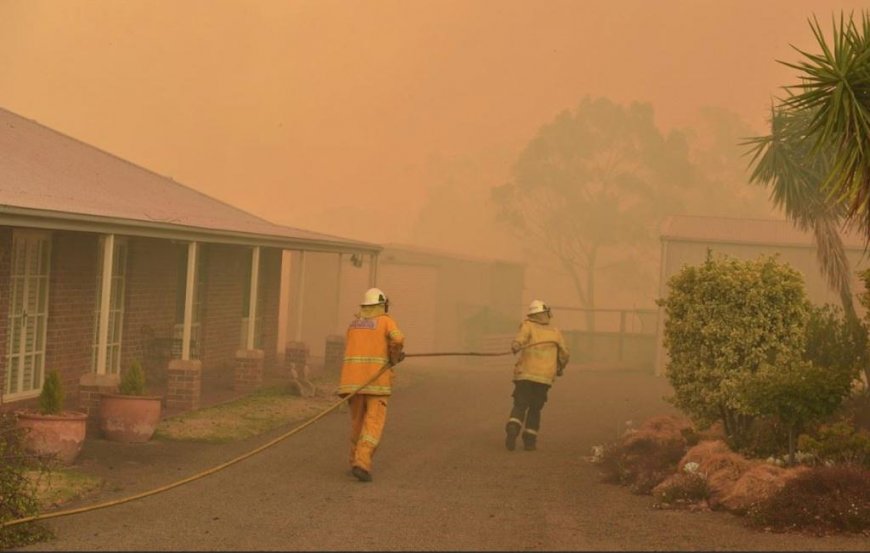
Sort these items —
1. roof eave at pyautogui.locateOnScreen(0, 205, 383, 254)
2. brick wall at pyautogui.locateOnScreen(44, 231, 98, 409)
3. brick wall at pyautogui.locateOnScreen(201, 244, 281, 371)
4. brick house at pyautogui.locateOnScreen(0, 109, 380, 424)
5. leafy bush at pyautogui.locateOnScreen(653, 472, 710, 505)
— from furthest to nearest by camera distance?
brick wall at pyautogui.locateOnScreen(201, 244, 281, 371) < brick wall at pyautogui.locateOnScreen(44, 231, 98, 409) < brick house at pyautogui.locateOnScreen(0, 109, 380, 424) < roof eave at pyautogui.locateOnScreen(0, 205, 383, 254) < leafy bush at pyautogui.locateOnScreen(653, 472, 710, 505)

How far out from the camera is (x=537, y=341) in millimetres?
14758

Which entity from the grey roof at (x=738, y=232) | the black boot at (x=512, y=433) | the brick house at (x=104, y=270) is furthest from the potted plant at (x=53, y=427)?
the grey roof at (x=738, y=232)

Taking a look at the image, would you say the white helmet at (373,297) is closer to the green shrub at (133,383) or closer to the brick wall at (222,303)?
the green shrub at (133,383)

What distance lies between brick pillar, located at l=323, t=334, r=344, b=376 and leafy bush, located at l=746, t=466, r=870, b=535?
15.7 m

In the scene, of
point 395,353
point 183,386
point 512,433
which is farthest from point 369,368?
point 183,386

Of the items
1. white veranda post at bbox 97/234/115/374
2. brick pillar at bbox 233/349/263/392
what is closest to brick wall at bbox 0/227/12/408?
white veranda post at bbox 97/234/115/374

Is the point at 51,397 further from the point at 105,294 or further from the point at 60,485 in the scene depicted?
the point at 105,294

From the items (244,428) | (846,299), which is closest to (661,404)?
(846,299)

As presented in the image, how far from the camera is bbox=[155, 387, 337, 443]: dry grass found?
14.6 m

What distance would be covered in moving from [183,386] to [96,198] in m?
2.69

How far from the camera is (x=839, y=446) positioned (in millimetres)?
10812

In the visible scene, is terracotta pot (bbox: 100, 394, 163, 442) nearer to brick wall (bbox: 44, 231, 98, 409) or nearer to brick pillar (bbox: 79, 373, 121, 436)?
brick pillar (bbox: 79, 373, 121, 436)

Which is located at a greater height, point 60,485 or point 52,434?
point 52,434

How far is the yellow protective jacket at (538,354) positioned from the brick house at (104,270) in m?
4.51
